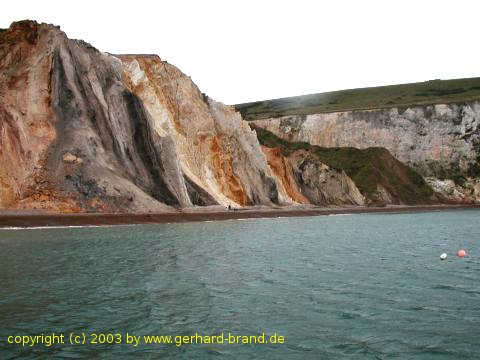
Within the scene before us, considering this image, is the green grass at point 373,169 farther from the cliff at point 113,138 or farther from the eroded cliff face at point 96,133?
the eroded cliff face at point 96,133

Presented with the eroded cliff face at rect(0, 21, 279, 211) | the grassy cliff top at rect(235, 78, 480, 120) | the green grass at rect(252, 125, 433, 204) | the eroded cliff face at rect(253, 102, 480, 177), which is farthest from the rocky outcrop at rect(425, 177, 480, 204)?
the eroded cliff face at rect(0, 21, 279, 211)

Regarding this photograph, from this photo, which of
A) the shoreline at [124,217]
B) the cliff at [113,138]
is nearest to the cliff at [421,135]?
the cliff at [113,138]

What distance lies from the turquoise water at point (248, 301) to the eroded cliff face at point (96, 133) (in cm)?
2674

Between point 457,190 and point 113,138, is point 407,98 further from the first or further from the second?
point 113,138

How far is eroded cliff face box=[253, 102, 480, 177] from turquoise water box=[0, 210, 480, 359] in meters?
127

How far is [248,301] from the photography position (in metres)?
15.6

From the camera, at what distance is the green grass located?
431 feet

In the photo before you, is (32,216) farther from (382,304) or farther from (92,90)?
(382,304)

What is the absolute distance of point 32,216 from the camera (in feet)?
158

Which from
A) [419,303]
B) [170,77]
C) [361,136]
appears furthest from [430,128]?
[419,303]

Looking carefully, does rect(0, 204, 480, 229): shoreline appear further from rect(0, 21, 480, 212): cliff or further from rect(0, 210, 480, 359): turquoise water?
rect(0, 210, 480, 359): turquoise water

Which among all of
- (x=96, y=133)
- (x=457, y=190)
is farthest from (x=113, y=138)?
(x=457, y=190)

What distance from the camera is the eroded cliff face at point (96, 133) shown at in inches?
2126

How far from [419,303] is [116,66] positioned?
6589 cm
